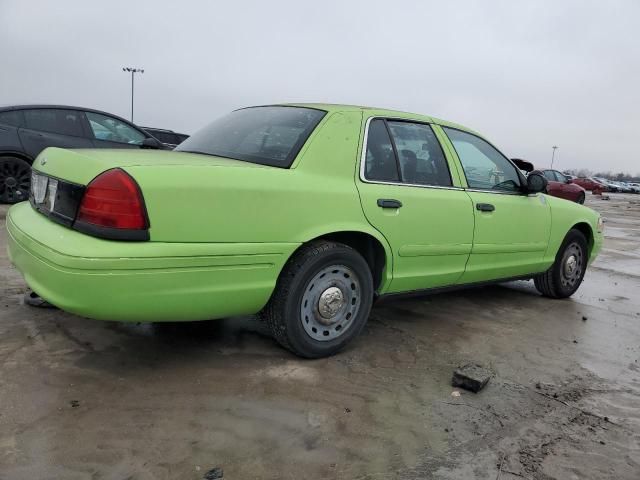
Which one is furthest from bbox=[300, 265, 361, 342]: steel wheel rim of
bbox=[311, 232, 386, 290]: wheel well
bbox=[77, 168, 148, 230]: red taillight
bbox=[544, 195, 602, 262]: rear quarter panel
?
bbox=[544, 195, 602, 262]: rear quarter panel

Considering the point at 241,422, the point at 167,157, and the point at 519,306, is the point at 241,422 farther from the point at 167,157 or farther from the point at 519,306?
the point at 519,306

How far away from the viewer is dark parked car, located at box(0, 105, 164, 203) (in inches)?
302

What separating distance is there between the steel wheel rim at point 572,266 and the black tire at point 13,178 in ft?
23.0

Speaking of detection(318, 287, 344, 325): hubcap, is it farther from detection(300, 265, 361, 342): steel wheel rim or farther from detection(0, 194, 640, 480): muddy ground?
detection(0, 194, 640, 480): muddy ground

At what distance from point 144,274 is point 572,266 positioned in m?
4.28

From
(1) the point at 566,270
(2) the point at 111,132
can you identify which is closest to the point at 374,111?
(1) the point at 566,270

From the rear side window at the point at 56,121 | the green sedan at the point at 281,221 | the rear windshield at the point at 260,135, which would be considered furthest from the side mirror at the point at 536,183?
the rear side window at the point at 56,121

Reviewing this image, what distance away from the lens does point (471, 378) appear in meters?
2.97

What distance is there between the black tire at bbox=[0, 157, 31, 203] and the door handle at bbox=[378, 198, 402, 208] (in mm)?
6311

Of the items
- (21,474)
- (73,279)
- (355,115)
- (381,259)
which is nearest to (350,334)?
(381,259)

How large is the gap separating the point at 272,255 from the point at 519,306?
298 cm

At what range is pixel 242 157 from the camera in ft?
10.5

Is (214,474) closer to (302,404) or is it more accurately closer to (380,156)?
(302,404)

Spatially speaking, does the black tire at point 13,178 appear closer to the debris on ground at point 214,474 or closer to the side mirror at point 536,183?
the side mirror at point 536,183
